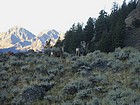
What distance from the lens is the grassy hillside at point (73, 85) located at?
14102mm

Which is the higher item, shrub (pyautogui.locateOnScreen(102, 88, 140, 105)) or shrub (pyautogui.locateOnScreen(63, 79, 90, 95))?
shrub (pyautogui.locateOnScreen(63, 79, 90, 95))

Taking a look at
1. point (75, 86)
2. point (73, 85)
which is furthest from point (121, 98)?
point (73, 85)

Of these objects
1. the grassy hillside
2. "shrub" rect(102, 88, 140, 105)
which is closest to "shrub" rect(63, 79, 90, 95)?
the grassy hillside

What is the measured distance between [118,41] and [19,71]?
73.3 feet

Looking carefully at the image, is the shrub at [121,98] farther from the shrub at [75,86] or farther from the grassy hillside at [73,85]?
the shrub at [75,86]

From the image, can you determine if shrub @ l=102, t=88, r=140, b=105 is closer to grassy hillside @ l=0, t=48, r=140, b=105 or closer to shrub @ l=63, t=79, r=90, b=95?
grassy hillside @ l=0, t=48, r=140, b=105

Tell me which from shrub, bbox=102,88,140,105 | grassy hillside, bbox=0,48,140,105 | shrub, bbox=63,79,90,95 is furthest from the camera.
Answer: shrub, bbox=63,79,90,95

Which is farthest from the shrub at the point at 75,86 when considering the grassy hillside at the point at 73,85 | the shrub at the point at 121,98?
the shrub at the point at 121,98

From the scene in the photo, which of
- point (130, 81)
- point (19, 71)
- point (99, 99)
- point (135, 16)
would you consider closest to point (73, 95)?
point (99, 99)

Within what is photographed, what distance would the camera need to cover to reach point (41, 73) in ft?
70.0

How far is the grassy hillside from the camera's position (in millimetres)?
14102

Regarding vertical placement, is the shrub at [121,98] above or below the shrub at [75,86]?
below

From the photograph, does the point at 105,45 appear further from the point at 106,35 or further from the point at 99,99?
the point at 99,99

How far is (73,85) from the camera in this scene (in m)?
16.4
